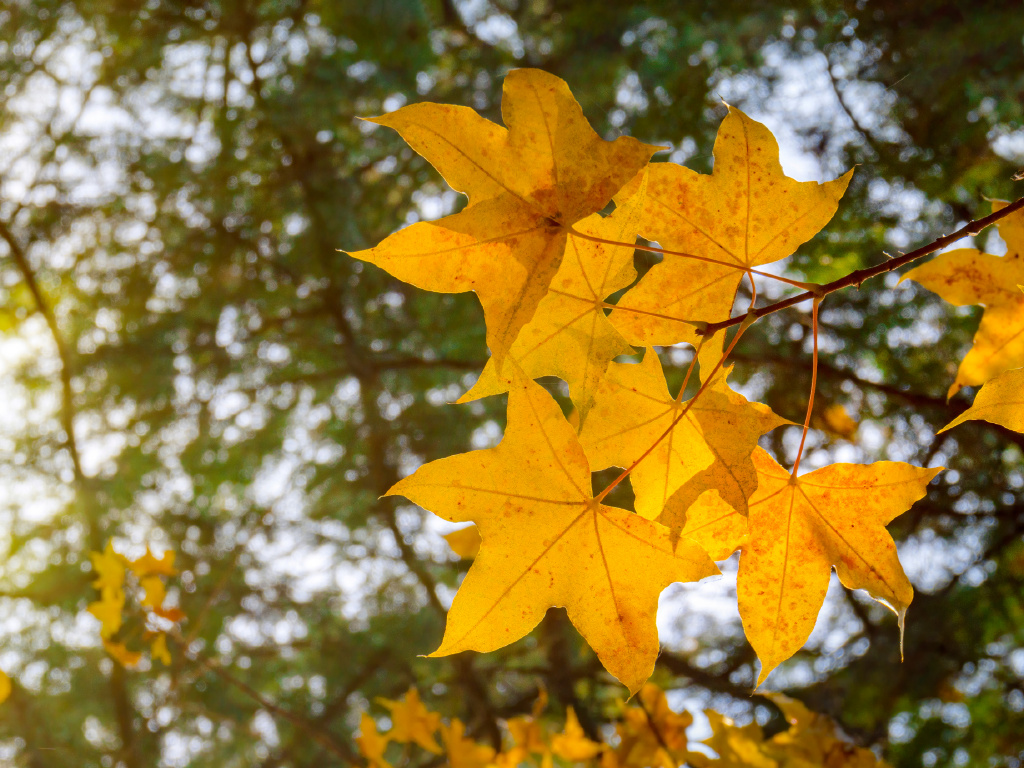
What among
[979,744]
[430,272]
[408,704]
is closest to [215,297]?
[408,704]

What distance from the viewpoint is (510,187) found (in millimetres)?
405

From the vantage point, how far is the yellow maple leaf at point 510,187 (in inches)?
15.3

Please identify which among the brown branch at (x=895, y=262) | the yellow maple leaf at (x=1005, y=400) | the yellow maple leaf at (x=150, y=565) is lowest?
the yellow maple leaf at (x=150, y=565)

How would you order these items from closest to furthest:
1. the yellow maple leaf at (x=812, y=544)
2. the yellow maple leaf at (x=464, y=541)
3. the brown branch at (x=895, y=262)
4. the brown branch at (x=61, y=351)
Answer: the brown branch at (x=895, y=262) → the yellow maple leaf at (x=812, y=544) → the yellow maple leaf at (x=464, y=541) → the brown branch at (x=61, y=351)

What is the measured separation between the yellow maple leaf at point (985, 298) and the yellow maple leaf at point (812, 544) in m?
0.14

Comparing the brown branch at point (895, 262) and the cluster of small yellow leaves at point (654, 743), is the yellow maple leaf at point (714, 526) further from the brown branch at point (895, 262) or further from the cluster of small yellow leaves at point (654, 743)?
the cluster of small yellow leaves at point (654, 743)

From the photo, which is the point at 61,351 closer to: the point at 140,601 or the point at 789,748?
the point at 140,601

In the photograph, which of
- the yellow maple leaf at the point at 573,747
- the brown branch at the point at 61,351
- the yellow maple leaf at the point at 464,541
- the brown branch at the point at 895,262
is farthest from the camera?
the brown branch at the point at 61,351

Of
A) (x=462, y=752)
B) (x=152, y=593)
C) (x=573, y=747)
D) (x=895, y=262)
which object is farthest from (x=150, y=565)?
(x=895, y=262)

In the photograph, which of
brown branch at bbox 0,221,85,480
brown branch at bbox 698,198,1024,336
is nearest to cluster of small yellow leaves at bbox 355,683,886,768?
brown branch at bbox 698,198,1024,336

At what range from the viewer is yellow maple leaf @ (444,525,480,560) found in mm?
793

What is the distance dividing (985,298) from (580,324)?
0.37 metres

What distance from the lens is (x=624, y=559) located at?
1.55 ft

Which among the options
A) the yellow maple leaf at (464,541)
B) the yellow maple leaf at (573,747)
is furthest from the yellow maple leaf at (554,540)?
the yellow maple leaf at (573,747)
